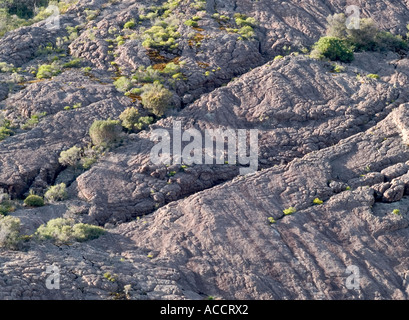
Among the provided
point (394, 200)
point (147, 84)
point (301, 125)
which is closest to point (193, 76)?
point (147, 84)

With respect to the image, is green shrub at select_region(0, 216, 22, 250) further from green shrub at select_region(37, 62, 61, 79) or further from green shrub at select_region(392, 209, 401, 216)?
green shrub at select_region(392, 209, 401, 216)

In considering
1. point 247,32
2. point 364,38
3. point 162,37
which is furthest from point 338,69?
point 162,37

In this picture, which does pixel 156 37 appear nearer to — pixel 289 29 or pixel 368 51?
pixel 289 29

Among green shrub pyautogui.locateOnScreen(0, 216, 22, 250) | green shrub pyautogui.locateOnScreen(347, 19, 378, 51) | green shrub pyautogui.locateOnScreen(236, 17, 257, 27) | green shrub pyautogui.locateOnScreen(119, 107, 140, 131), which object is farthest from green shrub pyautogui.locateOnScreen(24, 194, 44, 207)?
green shrub pyautogui.locateOnScreen(347, 19, 378, 51)

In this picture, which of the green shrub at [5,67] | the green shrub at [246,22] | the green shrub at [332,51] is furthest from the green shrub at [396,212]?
the green shrub at [5,67]

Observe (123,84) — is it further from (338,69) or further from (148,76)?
(338,69)

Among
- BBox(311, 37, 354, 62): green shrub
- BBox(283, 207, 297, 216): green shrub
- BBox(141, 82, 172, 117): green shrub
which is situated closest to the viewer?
BBox(283, 207, 297, 216): green shrub
